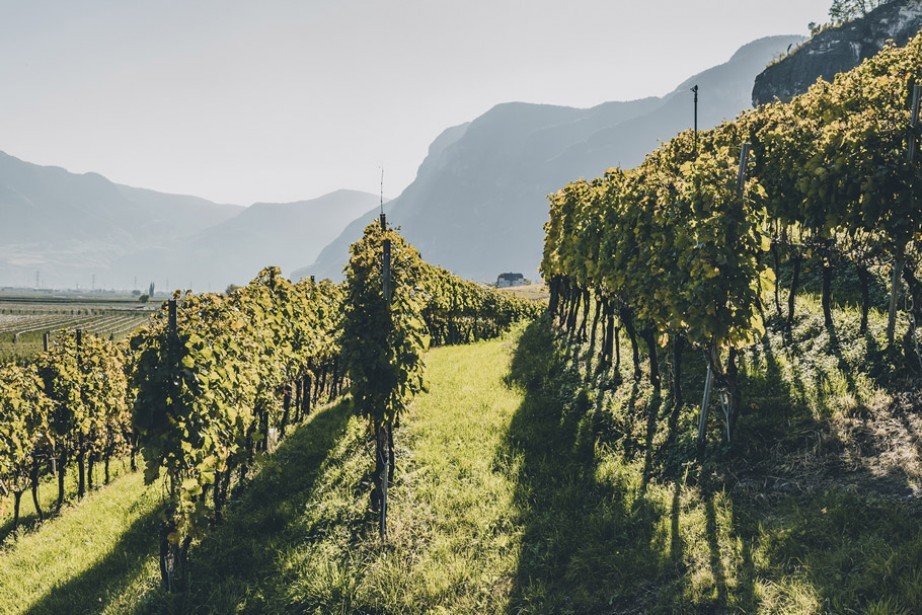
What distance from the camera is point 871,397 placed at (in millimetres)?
8523

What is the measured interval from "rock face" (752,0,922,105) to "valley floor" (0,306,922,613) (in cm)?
8102

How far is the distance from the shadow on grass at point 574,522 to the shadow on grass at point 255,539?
4239mm

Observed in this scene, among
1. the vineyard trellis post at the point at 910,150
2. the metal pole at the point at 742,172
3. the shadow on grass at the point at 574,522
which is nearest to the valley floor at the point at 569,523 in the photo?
the shadow on grass at the point at 574,522

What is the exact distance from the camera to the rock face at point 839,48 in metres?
73.4

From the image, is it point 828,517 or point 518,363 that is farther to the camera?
point 518,363

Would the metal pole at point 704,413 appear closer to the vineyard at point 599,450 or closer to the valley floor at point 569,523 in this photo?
the vineyard at point 599,450

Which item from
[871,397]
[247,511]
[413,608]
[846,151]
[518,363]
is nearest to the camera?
[413,608]

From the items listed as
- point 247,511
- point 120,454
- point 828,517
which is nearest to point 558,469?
point 828,517

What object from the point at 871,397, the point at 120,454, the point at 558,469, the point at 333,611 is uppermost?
the point at 871,397

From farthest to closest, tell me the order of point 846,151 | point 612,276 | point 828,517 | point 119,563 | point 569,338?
1. point 569,338
2. point 612,276
3. point 119,563
4. point 846,151
5. point 828,517

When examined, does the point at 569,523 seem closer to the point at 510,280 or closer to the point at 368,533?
the point at 368,533

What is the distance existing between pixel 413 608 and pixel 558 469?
4.20m

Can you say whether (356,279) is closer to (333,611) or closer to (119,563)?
(333,611)

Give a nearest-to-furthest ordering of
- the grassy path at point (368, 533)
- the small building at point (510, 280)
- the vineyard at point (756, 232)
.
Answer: the grassy path at point (368, 533) → the vineyard at point (756, 232) → the small building at point (510, 280)
